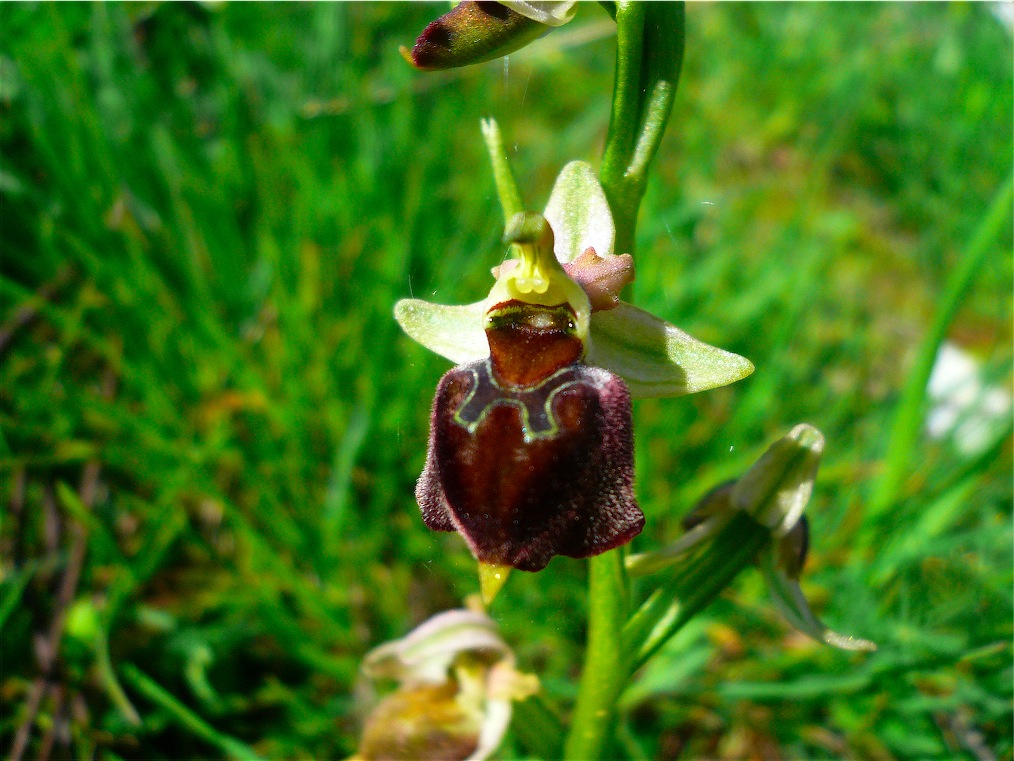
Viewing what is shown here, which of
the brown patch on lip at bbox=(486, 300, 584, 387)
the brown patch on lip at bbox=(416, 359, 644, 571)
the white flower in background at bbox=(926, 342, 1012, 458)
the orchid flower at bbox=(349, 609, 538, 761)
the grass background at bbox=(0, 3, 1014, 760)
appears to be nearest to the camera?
the brown patch on lip at bbox=(416, 359, 644, 571)

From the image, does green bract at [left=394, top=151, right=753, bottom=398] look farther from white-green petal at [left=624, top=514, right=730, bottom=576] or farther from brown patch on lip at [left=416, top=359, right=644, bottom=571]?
white-green petal at [left=624, top=514, right=730, bottom=576]

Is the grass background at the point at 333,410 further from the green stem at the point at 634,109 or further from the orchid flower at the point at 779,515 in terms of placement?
the green stem at the point at 634,109

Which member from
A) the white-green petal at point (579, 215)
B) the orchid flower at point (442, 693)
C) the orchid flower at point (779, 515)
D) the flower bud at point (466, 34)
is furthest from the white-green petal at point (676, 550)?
the flower bud at point (466, 34)

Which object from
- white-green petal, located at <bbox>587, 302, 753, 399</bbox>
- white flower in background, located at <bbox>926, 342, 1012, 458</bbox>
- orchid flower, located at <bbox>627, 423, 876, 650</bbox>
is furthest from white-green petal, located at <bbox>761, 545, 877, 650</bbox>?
white flower in background, located at <bbox>926, 342, 1012, 458</bbox>

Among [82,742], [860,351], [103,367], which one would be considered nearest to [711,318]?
[860,351]

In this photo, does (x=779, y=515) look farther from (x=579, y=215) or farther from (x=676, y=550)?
(x=579, y=215)
